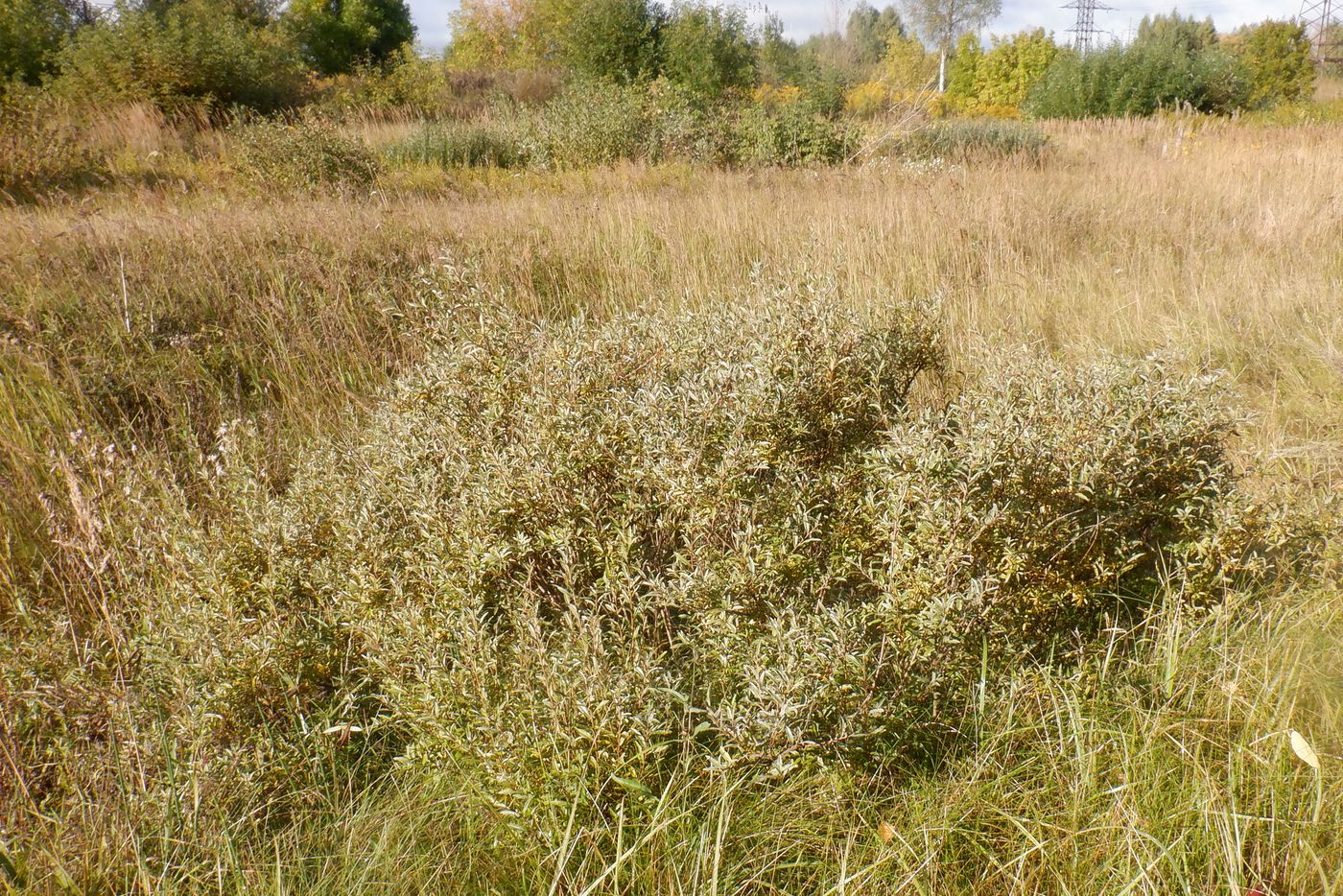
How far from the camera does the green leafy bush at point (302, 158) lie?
7.58m

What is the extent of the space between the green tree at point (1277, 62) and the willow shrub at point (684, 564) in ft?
79.0

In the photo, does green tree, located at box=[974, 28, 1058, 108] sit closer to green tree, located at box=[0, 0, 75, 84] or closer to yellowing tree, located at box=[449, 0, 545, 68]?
yellowing tree, located at box=[449, 0, 545, 68]

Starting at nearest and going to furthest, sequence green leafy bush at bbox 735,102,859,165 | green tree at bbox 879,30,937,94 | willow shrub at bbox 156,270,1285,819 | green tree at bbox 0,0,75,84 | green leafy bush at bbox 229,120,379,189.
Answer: willow shrub at bbox 156,270,1285,819 < green leafy bush at bbox 229,120,379,189 < green leafy bush at bbox 735,102,859,165 < green tree at bbox 0,0,75,84 < green tree at bbox 879,30,937,94

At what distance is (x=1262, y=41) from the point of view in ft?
74.2

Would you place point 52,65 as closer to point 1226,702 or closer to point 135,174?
point 135,174

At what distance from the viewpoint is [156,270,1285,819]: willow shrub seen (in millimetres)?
1596

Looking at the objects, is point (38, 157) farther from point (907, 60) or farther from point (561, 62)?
point (907, 60)

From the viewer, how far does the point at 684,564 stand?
6.32 feet

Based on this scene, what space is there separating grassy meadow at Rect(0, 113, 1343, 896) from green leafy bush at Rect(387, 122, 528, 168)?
751 cm

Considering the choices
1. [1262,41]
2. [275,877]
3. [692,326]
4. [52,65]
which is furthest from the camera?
[1262,41]

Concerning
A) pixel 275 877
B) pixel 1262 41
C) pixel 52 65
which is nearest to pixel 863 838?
pixel 275 877

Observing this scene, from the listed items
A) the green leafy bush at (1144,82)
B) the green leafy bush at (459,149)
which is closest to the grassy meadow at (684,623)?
the green leafy bush at (459,149)

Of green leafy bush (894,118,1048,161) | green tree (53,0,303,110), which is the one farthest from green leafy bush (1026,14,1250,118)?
green tree (53,0,303,110)

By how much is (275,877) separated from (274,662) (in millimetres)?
515
